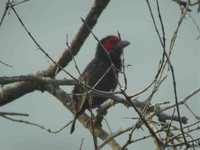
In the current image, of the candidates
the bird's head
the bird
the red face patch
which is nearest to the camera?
the bird

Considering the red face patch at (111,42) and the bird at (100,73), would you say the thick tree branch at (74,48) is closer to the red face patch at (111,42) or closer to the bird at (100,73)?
the bird at (100,73)

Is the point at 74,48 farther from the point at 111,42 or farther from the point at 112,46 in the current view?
the point at 111,42

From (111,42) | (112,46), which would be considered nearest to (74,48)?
(112,46)

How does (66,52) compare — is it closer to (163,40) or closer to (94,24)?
(94,24)

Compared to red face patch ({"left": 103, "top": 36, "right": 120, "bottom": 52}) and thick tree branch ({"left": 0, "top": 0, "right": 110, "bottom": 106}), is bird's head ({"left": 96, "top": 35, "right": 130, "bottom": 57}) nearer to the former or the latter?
red face patch ({"left": 103, "top": 36, "right": 120, "bottom": 52})

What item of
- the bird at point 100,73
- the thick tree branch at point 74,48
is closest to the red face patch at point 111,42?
the bird at point 100,73

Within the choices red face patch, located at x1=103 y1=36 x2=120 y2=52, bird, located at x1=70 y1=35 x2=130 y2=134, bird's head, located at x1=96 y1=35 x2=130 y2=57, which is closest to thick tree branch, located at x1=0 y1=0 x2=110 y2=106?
bird, located at x1=70 y1=35 x2=130 y2=134

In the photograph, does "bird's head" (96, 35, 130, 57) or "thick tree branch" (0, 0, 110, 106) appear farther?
"bird's head" (96, 35, 130, 57)

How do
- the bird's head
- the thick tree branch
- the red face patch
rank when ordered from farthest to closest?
the red face patch, the bird's head, the thick tree branch

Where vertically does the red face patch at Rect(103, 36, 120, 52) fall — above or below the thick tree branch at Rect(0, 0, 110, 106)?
above

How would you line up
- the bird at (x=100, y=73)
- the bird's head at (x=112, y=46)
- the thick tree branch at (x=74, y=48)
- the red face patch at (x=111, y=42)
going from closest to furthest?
the thick tree branch at (x=74, y=48) < the bird at (x=100, y=73) < the bird's head at (x=112, y=46) < the red face patch at (x=111, y=42)

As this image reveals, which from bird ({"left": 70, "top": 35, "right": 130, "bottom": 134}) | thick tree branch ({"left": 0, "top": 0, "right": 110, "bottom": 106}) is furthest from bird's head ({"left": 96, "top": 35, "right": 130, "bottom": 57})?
thick tree branch ({"left": 0, "top": 0, "right": 110, "bottom": 106})

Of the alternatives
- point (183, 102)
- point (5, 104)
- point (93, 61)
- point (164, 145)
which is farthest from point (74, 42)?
point (164, 145)

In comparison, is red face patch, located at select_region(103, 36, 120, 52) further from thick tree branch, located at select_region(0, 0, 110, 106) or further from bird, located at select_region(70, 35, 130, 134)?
thick tree branch, located at select_region(0, 0, 110, 106)
